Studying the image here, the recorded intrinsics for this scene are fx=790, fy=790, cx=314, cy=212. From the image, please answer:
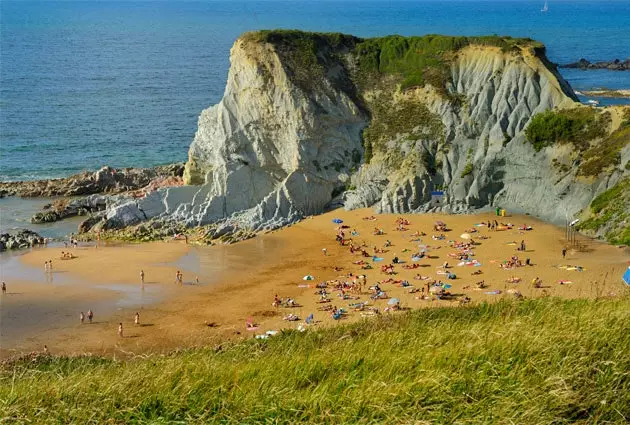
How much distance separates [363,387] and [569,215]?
37.4m

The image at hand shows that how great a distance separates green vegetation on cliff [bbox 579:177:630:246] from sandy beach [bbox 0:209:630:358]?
105cm

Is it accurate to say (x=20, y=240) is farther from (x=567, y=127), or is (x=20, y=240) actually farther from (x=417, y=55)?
(x=567, y=127)

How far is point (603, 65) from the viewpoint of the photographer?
384 ft

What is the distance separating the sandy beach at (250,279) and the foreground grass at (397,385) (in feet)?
69.3

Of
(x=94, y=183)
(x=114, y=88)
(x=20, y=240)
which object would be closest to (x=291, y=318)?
(x=20, y=240)

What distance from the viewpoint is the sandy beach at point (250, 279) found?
108 ft

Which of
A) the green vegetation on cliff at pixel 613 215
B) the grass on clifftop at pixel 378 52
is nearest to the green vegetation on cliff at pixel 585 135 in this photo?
the green vegetation on cliff at pixel 613 215

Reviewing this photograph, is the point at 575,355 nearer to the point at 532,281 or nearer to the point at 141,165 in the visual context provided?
the point at 532,281

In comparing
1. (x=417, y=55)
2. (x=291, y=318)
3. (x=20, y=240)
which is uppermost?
(x=417, y=55)

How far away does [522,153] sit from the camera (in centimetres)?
4728

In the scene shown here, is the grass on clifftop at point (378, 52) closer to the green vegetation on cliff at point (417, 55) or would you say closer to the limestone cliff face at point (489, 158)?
the green vegetation on cliff at point (417, 55)

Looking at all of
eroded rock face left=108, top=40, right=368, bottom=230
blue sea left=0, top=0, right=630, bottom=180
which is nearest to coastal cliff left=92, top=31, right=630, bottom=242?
eroded rock face left=108, top=40, right=368, bottom=230

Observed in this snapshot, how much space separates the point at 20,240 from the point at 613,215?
33.2m

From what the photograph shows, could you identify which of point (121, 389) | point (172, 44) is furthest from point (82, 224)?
point (172, 44)
